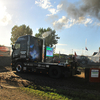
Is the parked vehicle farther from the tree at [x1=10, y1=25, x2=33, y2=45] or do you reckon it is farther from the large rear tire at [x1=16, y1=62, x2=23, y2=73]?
the tree at [x1=10, y1=25, x2=33, y2=45]

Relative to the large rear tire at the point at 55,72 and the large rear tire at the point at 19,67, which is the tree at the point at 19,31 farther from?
the large rear tire at the point at 55,72

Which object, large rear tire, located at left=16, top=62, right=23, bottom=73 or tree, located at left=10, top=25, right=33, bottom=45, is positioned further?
tree, located at left=10, top=25, right=33, bottom=45

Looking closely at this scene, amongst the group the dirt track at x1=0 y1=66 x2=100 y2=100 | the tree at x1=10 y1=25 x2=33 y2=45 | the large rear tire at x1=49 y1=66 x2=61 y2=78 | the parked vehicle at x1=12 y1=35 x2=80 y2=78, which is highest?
the tree at x1=10 y1=25 x2=33 y2=45

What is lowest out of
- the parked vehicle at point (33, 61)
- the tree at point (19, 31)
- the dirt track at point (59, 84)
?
the dirt track at point (59, 84)

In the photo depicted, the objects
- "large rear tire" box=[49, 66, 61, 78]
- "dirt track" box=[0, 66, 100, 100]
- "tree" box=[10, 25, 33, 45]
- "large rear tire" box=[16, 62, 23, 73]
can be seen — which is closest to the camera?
"dirt track" box=[0, 66, 100, 100]

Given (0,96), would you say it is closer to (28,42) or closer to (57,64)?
(57,64)

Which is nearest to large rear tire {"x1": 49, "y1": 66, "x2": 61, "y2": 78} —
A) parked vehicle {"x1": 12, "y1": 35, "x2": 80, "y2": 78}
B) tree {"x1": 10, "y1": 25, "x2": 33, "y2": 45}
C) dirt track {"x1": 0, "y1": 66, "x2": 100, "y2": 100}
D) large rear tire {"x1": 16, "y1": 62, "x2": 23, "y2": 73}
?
parked vehicle {"x1": 12, "y1": 35, "x2": 80, "y2": 78}

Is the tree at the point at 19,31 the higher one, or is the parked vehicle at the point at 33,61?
the tree at the point at 19,31

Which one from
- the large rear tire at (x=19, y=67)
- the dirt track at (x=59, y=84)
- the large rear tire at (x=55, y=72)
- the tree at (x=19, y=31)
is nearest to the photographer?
the dirt track at (x=59, y=84)

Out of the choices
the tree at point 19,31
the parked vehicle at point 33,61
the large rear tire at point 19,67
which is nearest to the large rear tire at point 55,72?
the parked vehicle at point 33,61

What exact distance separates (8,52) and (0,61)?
2025mm

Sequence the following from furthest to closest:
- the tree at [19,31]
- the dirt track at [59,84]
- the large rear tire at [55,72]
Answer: the tree at [19,31] → the large rear tire at [55,72] → the dirt track at [59,84]

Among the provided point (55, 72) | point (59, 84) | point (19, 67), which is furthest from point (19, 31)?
point (59, 84)

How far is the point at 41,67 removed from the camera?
8.17m
